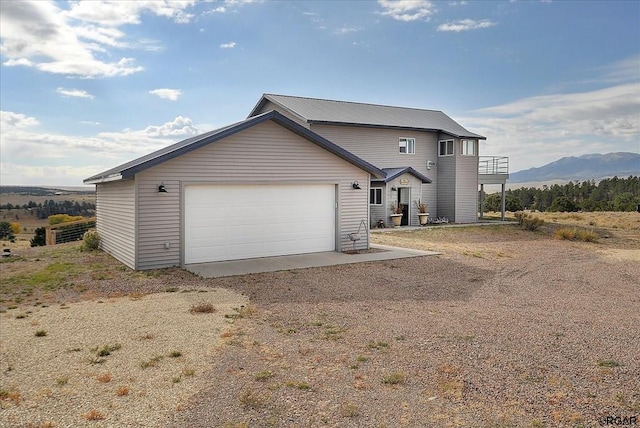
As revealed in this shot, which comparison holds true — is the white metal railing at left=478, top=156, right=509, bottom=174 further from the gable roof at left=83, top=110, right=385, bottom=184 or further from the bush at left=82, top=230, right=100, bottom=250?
the bush at left=82, top=230, right=100, bottom=250

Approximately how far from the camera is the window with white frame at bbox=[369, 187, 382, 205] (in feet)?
78.6

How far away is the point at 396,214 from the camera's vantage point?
79.5 feet

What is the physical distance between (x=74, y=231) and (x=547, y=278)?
2043 cm

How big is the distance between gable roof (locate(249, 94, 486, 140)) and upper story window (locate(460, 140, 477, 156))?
1.38 feet

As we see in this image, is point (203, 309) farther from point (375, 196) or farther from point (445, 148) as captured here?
point (445, 148)

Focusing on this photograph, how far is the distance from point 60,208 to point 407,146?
2448 cm

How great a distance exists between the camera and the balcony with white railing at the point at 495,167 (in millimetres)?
28562

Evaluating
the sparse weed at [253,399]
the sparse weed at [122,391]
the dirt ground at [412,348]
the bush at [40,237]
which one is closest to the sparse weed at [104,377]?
the sparse weed at [122,391]

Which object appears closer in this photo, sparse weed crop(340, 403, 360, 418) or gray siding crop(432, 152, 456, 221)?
sparse weed crop(340, 403, 360, 418)

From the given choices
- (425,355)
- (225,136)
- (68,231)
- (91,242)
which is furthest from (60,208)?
(425,355)

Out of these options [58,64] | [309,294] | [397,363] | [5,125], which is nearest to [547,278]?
[309,294]

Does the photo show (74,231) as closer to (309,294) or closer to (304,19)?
(304,19)

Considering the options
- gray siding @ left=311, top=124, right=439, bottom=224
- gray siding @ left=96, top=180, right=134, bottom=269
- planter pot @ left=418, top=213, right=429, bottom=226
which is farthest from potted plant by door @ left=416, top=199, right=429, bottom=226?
gray siding @ left=96, top=180, right=134, bottom=269

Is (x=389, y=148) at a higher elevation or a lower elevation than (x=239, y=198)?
higher
